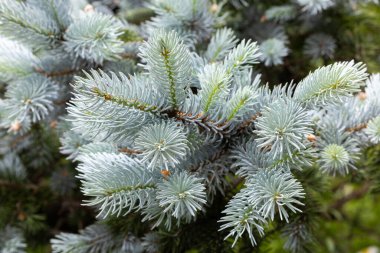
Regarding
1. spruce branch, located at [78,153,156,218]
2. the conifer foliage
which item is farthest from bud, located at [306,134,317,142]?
spruce branch, located at [78,153,156,218]

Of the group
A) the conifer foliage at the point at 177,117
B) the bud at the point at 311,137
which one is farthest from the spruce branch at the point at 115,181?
the bud at the point at 311,137

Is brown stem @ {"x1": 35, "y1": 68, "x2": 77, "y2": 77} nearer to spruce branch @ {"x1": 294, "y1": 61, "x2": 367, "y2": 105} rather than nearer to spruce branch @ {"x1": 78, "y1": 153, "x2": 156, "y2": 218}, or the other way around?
spruce branch @ {"x1": 78, "y1": 153, "x2": 156, "y2": 218}

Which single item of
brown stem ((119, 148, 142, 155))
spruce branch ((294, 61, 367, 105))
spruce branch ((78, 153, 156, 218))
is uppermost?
spruce branch ((294, 61, 367, 105))

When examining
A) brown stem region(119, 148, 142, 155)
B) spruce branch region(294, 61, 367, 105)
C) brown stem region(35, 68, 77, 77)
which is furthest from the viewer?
brown stem region(35, 68, 77, 77)

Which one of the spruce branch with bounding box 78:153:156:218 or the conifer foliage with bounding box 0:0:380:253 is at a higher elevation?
the conifer foliage with bounding box 0:0:380:253

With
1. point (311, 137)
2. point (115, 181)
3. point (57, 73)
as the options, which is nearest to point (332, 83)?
point (311, 137)

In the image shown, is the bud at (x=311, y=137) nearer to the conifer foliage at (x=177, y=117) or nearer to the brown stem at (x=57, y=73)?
the conifer foliage at (x=177, y=117)

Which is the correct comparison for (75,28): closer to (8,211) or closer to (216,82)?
(216,82)

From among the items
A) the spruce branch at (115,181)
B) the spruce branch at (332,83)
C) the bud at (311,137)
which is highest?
the spruce branch at (332,83)

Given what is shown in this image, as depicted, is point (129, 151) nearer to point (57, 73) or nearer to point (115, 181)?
point (115, 181)
